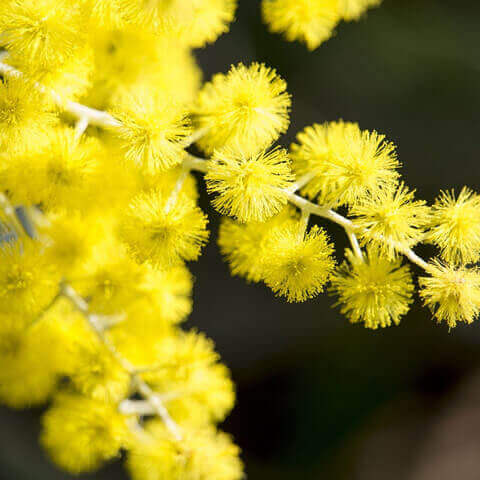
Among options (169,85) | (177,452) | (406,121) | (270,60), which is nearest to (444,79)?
(406,121)

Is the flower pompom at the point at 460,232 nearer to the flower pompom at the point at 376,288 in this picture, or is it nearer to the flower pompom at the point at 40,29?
the flower pompom at the point at 376,288

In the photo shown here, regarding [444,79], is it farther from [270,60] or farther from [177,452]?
[177,452]

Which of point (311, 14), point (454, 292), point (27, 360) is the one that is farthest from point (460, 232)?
point (27, 360)

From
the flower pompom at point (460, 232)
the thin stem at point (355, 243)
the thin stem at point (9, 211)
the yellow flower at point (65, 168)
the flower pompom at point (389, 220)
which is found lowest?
the thin stem at point (9, 211)

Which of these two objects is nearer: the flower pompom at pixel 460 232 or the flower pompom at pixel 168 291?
the flower pompom at pixel 460 232

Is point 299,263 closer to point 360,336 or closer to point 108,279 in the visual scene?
point 108,279

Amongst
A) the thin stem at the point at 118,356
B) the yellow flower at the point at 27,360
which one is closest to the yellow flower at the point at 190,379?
the thin stem at the point at 118,356

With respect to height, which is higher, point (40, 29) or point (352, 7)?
point (352, 7)
